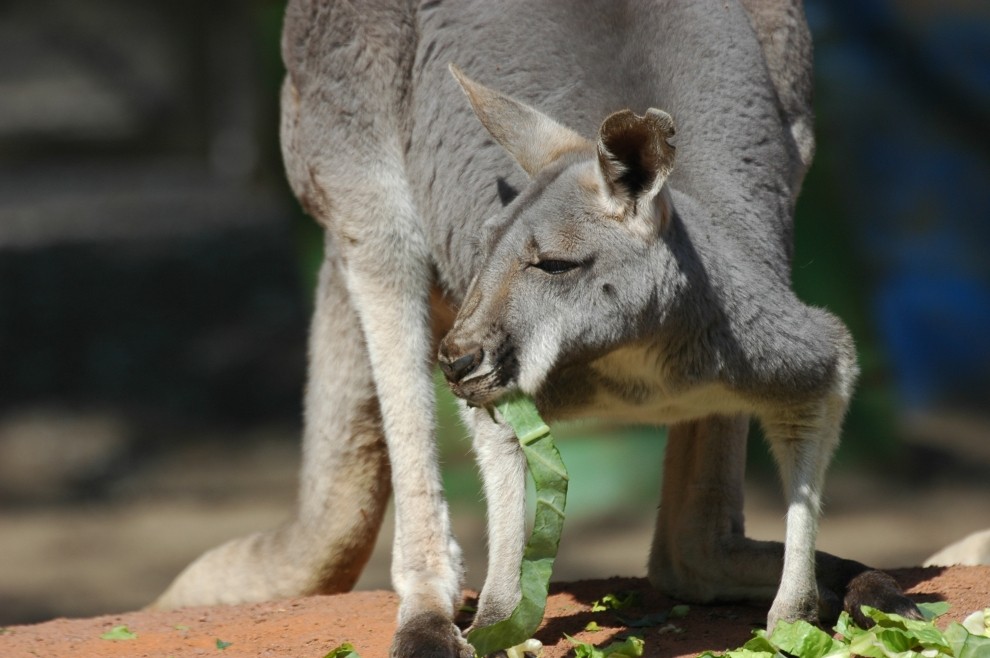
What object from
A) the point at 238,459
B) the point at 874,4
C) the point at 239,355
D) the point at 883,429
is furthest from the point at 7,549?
the point at 874,4

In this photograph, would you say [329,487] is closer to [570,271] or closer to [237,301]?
[570,271]

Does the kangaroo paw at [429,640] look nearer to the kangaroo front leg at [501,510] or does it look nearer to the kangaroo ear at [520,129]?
the kangaroo front leg at [501,510]

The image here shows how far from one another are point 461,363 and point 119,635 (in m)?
1.46

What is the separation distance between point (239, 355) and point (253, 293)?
56cm

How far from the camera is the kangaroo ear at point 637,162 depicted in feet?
9.39

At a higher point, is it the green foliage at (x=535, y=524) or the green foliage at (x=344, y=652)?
the green foliage at (x=535, y=524)

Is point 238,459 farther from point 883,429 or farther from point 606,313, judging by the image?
point 606,313

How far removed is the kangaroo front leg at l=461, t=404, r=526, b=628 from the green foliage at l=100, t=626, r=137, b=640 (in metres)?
1.04


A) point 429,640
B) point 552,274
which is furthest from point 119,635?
point 552,274

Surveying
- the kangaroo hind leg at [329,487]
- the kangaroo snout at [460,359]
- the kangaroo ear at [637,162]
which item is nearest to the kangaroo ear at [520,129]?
the kangaroo ear at [637,162]

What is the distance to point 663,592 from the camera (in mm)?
3904

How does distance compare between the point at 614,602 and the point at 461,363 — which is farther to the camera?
the point at 614,602

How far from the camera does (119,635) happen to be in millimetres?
3746

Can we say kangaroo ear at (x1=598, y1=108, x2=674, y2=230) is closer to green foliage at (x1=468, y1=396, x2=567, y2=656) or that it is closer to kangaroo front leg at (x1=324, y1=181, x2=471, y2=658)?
green foliage at (x1=468, y1=396, x2=567, y2=656)
